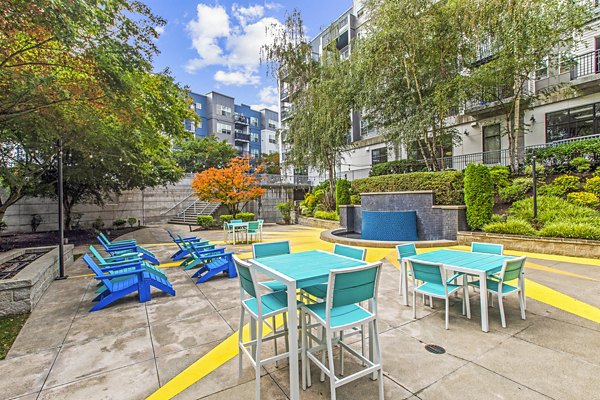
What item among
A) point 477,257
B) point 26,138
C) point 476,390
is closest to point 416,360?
point 476,390

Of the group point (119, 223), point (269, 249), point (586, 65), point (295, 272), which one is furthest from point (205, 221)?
point (586, 65)

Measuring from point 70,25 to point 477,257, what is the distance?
6.90 meters

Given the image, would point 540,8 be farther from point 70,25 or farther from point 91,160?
point 91,160

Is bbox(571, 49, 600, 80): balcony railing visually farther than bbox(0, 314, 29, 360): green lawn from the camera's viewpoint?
Yes

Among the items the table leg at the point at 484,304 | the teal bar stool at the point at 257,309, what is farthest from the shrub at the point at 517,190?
the teal bar stool at the point at 257,309

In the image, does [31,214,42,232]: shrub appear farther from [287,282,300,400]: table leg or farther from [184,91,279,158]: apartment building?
[184,91,279,158]: apartment building

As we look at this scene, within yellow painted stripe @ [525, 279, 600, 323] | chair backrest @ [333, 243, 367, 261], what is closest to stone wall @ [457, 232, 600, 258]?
yellow painted stripe @ [525, 279, 600, 323]

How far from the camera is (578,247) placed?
23.3ft

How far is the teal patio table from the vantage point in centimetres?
342

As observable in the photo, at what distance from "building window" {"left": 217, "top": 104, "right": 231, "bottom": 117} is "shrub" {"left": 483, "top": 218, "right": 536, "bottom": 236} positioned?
39.3 m

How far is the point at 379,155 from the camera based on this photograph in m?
21.5

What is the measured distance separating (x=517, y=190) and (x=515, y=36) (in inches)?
219

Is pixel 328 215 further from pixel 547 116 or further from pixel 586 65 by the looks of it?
pixel 586 65

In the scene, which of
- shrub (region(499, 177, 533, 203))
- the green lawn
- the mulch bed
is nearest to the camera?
the green lawn
